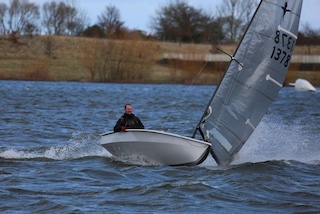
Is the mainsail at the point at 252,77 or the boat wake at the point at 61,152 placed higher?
the mainsail at the point at 252,77

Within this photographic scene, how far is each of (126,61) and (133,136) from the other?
41552 mm

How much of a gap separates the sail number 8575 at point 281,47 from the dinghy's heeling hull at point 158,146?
200cm

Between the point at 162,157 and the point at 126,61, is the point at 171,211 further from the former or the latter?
the point at 126,61

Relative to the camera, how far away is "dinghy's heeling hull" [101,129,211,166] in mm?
13844

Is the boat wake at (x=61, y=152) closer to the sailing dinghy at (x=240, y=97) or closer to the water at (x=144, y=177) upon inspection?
the water at (x=144, y=177)

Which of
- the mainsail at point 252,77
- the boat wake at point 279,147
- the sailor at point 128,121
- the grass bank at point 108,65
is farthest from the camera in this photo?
the grass bank at point 108,65

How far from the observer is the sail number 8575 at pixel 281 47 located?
14008 millimetres

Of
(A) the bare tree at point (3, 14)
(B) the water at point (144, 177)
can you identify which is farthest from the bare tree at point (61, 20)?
(B) the water at point (144, 177)

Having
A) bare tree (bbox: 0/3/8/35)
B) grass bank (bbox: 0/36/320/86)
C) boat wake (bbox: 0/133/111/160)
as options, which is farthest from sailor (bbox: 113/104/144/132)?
bare tree (bbox: 0/3/8/35)

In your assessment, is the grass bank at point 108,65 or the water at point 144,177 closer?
the water at point 144,177

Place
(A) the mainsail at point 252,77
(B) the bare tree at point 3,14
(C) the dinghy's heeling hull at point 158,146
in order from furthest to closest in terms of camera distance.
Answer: (B) the bare tree at point 3,14 < (A) the mainsail at point 252,77 < (C) the dinghy's heeling hull at point 158,146

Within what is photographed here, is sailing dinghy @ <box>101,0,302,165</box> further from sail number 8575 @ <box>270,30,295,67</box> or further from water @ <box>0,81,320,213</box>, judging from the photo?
water @ <box>0,81,320,213</box>

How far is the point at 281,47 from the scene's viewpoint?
14.1m

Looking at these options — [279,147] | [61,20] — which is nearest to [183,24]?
[61,20]
